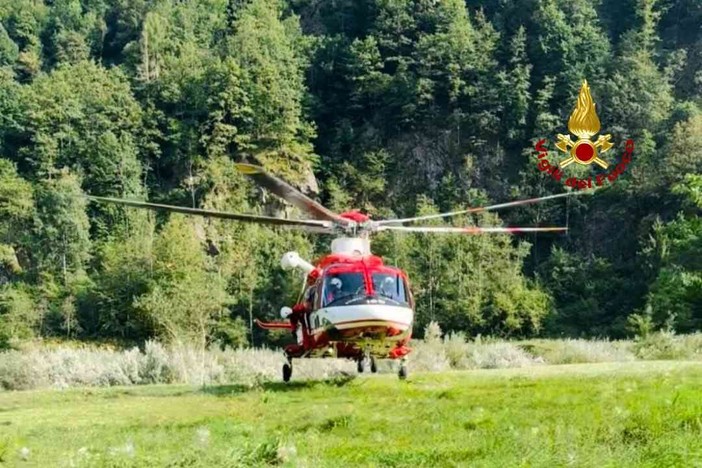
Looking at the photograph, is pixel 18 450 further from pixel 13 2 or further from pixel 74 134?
pixel 13 2

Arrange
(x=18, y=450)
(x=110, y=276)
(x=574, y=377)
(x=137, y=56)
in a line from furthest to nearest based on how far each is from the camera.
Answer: (x=137, y=56), (x=110, y=276), (x=574, y=377), (x=18, y=450)

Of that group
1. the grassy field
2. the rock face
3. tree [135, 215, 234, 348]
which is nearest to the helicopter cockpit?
the grassy field

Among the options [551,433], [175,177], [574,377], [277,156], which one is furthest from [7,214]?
[551,433]

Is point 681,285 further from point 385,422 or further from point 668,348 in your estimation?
point 385,422

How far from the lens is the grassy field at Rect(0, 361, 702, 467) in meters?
6.32

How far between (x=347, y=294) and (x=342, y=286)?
0.19 meters

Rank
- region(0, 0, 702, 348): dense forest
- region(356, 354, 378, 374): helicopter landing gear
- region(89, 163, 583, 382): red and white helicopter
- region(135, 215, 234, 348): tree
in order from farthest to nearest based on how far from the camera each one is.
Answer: region(0, 0, 702, 348): dense forest < region(135, 215, 234, 348): tree < region(356, 354, 378, 374): helicopter landing gear < region(89, 163, 583, 382): red and white helicopter

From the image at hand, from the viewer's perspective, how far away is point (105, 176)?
66.3 m

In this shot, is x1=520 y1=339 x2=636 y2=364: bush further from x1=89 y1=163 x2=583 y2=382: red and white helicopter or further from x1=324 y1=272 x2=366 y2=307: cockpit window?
x1=324 y1=272 x2=366 y2=307: cockpit window

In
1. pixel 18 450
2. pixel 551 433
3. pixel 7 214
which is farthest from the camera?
pixel 7 214

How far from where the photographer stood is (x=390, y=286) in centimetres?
1431

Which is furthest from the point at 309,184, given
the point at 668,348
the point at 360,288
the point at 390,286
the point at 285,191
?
the point at 360,288

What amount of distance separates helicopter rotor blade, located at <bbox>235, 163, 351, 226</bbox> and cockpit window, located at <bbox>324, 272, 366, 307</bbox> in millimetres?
1127

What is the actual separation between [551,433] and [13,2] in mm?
105240
